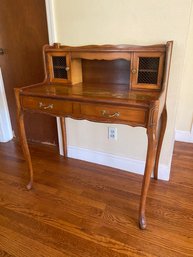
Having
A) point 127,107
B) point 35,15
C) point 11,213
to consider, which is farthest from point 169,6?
point 11,213

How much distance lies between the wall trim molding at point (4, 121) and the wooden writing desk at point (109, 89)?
956 millimetres

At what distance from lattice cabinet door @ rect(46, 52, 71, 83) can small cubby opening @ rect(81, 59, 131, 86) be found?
17cm

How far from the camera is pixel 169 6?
1.25m

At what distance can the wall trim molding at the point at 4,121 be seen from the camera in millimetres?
2274

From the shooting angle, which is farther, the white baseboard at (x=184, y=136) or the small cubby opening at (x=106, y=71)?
the white baseboard at (x=184, y=136)

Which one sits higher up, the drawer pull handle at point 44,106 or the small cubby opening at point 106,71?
the small cubby opening at point 106,71

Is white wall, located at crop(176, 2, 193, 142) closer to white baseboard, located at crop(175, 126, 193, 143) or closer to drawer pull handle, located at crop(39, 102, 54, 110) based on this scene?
white baseboard, located at crop(175, 126, 193, 143)

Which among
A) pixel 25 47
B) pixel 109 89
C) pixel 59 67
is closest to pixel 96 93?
pixel 109 89

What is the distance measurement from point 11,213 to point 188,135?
200 centimetres

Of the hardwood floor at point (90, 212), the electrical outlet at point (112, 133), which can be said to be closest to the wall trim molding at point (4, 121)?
the hardwood floor at point (90, 212)

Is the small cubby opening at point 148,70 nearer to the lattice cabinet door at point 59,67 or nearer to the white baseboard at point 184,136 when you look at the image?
the lattice cabinet door at point 59,67

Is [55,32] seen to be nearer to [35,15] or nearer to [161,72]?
[35,15]

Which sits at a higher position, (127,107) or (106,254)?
(127,107)

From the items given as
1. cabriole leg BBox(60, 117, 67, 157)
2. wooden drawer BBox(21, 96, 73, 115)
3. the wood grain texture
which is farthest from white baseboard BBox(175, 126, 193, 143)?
wooden drawer BBox(21, 96, 73, 115)
